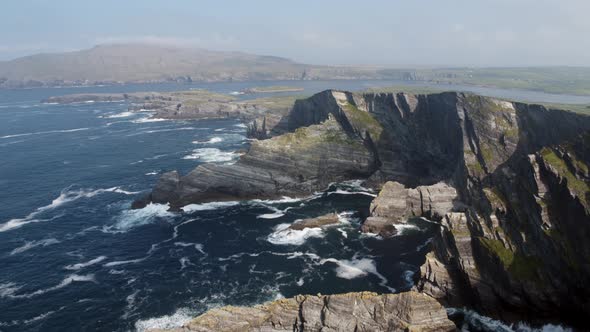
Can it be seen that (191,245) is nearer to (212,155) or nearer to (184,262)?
(184,262)

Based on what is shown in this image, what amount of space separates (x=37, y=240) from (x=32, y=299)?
2443cm

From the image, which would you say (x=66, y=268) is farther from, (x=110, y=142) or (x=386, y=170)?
(x=110, y=142)

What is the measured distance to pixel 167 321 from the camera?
5878 cm

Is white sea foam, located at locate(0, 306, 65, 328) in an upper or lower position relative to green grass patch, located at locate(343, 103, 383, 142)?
lower

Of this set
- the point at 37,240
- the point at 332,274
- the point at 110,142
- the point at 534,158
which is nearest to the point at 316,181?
the point at 332,274

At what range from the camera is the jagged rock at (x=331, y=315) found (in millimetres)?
46531

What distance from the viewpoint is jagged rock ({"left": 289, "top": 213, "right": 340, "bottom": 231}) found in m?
88.6

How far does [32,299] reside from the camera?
65.9 meters

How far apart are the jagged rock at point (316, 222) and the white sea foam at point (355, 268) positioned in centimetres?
1405

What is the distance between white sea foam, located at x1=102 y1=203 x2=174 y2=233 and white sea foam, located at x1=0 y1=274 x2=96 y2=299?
18.7 meters

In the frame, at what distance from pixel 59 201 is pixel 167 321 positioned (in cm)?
6523

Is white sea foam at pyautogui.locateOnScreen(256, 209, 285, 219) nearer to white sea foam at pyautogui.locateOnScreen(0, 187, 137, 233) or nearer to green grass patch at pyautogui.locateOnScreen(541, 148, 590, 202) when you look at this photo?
white sea foam at pyautogui.locateOnScreen(0, 187, 137, 233)

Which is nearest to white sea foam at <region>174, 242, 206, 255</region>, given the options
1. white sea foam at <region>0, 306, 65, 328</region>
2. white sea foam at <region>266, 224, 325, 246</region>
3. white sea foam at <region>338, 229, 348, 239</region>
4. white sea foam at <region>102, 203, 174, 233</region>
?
white sea foam at <region>266, 224, 325, 246</region>

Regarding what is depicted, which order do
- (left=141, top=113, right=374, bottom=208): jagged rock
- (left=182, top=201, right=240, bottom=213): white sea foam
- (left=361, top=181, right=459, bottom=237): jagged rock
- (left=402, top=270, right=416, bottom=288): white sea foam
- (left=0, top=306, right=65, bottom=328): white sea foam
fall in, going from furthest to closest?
(left=141, top=113, right=374, bottom=208): jagged rock → (left=182, top=201, right=240, bottom=213): white sea foam → (left=361, top=181, right=459, bottom=237): jagged rock → (left=402, top=270, right=416, bottom=288): white sea foam → (left=0, top=306, right=65, bottom=328): white sea foam
